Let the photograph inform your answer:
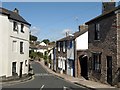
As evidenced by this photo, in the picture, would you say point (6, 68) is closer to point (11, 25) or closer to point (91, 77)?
point (11, 25)

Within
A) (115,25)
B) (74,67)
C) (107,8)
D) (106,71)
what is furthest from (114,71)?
(74,67)

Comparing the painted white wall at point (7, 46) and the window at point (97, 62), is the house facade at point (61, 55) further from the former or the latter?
the window at point (97, 62)

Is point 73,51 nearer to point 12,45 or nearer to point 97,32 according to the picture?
point 12,45

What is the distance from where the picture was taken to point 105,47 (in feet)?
83.7

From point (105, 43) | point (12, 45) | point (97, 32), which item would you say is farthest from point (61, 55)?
point (105, 43)

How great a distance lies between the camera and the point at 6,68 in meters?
31.3

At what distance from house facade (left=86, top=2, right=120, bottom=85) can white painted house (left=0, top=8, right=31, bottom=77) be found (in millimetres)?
9408

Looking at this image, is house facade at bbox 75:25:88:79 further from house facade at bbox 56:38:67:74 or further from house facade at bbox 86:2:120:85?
house facade at bbox 86:2:120:85

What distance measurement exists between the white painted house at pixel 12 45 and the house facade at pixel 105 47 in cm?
941

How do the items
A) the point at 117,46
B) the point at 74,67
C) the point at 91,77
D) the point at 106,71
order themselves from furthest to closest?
the point at 74,67 < the point at 91,77 < the point at 106,71 < the point at 117,46

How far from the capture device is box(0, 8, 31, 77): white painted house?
100ft

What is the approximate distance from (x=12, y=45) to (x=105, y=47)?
13112 millimetres

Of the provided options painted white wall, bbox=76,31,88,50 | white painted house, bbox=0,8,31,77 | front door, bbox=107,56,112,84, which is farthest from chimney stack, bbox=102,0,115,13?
white painted house, bbox=0,8,31,77

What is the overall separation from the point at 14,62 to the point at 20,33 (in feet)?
15.0
